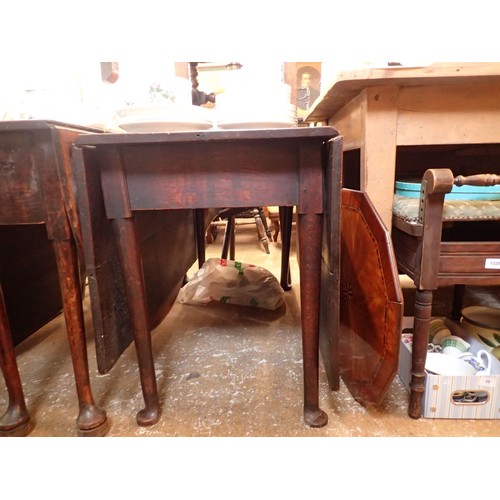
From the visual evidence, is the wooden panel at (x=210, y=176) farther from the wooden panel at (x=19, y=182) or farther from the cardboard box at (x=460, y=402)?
the cardboard box at (x=460, y=402)

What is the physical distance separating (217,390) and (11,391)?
1.77 ft

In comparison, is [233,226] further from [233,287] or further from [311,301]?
[311,301]

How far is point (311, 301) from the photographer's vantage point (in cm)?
81

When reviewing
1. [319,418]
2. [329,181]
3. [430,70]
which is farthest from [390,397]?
[430,70]

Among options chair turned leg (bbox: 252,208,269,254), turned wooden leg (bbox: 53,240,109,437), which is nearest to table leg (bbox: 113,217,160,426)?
turned wooden leg (bbox: 53,240,109,437)

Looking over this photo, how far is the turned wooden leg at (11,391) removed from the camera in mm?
854

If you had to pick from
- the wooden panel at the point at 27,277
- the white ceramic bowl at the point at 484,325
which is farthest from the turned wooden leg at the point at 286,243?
the wooden panel at the point at 27,277

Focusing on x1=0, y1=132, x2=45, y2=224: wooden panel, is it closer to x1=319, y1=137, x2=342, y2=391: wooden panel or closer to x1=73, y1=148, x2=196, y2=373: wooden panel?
x1=73, y1=148, x2=196, y2=373: wooden panel

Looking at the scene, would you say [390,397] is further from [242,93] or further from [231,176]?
[242,93]

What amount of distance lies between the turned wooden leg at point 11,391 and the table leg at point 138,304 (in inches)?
11.7

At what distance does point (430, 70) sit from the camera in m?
0.84

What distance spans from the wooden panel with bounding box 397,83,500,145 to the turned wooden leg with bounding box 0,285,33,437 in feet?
3.75

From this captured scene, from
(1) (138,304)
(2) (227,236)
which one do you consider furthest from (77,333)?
(2) (227,236)

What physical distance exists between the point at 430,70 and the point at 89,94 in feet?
5.07
